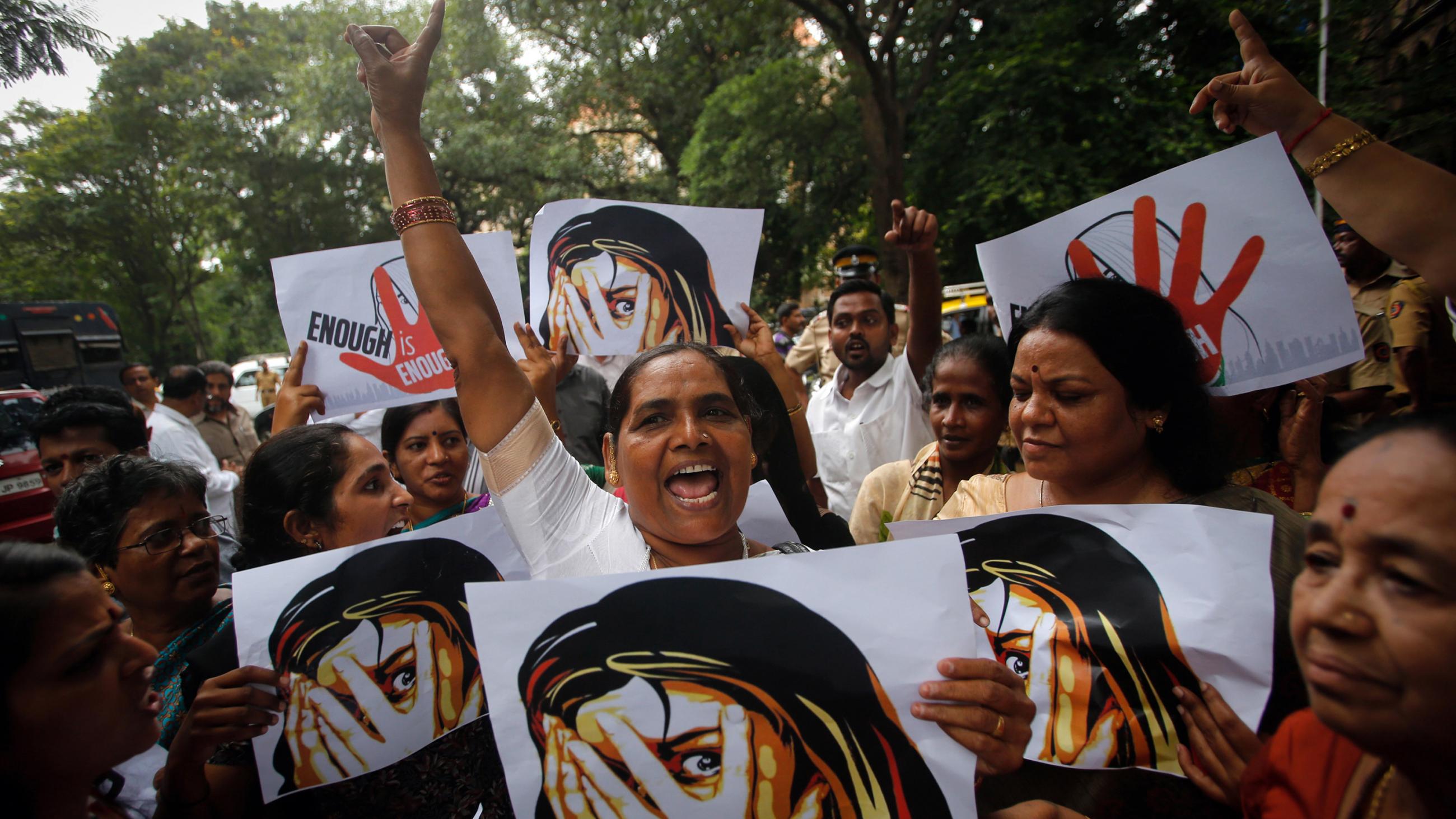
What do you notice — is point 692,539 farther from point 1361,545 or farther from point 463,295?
point 1361,545

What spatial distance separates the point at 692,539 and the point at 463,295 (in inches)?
28.0

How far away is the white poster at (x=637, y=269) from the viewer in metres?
2.99

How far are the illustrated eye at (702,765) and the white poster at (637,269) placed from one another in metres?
1.97

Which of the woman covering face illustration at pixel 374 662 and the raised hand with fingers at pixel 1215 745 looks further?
the woman covering face illustration at pixel 374 662

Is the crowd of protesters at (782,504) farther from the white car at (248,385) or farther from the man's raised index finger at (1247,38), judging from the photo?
the white car at (248,385)

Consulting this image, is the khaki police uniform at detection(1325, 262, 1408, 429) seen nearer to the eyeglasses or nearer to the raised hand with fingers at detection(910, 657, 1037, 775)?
the raised hand with fingers at detection(910, 657, 1037, 775)

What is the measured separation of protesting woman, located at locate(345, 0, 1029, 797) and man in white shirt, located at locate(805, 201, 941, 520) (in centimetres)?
173

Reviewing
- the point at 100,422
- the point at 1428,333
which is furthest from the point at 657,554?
the point at 1428,333

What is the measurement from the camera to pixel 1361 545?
35.4 inches

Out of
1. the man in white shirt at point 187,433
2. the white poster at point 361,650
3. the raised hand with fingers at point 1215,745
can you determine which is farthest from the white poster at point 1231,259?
the man in white shirt at point 187,433

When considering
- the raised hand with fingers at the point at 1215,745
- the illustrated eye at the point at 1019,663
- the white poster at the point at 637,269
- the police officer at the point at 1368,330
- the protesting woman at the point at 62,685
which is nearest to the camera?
the protesting woman at the point at 62,685

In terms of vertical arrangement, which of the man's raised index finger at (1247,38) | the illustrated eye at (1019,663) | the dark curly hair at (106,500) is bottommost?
the illustrated eye at (1019,663)

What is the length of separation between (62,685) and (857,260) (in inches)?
246

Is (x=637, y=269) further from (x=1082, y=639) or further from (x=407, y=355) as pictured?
(x=1082, y=639)
